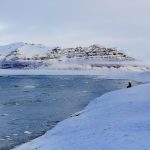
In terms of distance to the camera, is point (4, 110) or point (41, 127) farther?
point (4, 110)

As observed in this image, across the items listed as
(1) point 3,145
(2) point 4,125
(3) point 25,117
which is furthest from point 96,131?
(3) point 25,117

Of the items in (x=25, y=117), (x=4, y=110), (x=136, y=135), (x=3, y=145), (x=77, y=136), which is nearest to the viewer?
(x=136, y=135)

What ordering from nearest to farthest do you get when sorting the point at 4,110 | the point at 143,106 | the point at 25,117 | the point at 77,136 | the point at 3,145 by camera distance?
the point at 77,136
the point at 3,145
the point at 143,106
the point at 25,117
the point at 4,110

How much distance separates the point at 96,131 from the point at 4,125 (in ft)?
45.2

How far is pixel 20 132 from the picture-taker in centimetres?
3569

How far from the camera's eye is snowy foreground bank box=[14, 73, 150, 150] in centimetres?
2361

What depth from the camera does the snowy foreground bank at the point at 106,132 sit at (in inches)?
930

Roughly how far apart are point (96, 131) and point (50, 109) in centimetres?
2325

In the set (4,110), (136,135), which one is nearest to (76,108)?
(4,110)

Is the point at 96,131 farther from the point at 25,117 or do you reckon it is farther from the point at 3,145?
the point at 25,117

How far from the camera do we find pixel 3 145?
30.9 meters

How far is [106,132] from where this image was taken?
1046 inches

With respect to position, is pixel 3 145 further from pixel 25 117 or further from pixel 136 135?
pixel 25 117

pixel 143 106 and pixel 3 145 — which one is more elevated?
pixel 143 106
